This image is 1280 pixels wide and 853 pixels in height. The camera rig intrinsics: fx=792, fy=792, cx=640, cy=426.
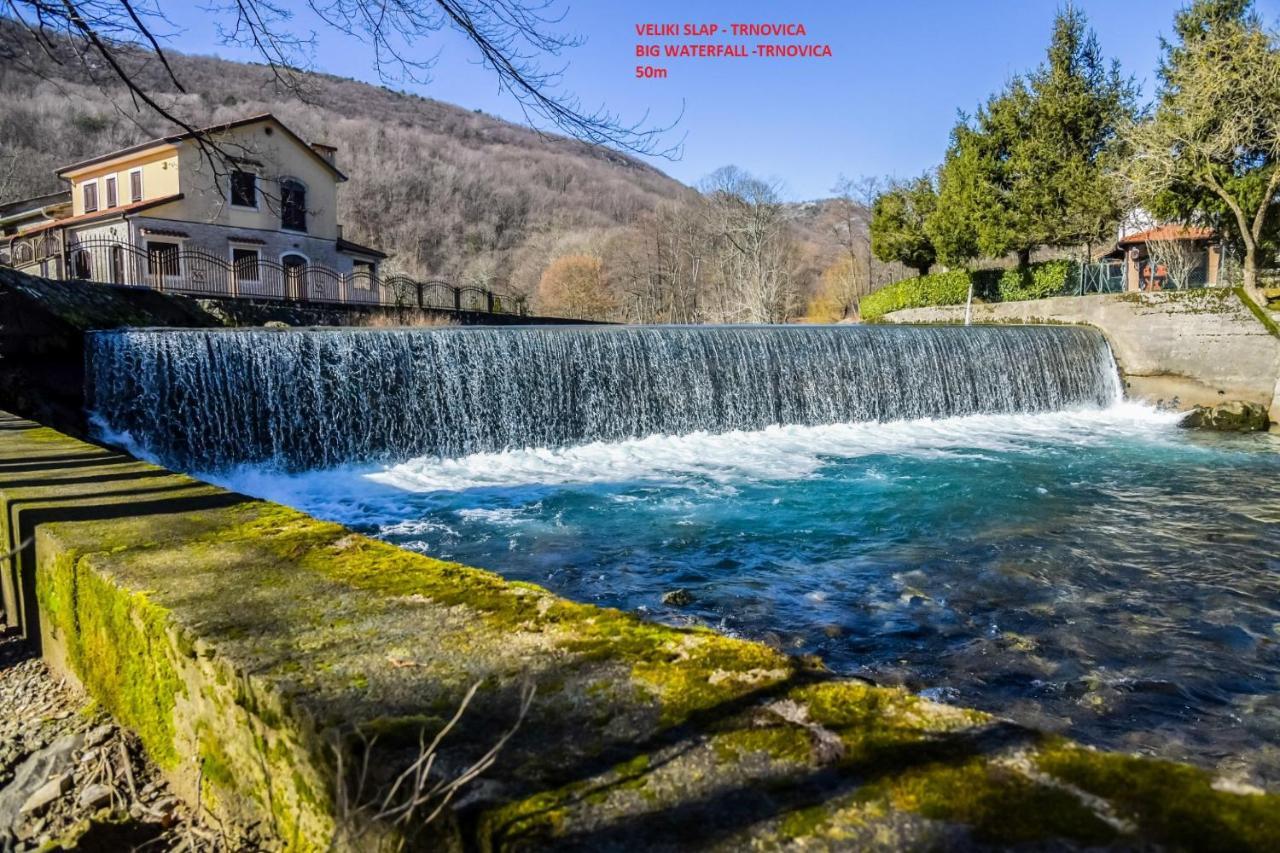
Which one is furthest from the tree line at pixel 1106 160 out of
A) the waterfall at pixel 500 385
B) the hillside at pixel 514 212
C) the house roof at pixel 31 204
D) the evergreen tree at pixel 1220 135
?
the house roof at pixel 31 204

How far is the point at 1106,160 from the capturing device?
22234 mm

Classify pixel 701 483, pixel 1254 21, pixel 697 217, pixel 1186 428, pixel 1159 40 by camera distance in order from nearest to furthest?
pixel 701 483 → pixel 1186 428 → pixel 1254 21 → pixel 1159 40 → pixel 697 217

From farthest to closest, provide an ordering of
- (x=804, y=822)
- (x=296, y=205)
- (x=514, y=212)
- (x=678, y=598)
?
(x=514, y=212)
(x=296, y=205)
(x=678, y=598)
(x=804, y=822)

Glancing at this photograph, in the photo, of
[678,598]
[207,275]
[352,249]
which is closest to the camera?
[678,598]

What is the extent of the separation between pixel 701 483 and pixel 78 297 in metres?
9.14

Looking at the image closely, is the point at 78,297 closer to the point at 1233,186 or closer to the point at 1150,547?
the point at 1150,547

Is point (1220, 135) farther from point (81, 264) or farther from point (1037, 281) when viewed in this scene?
point (81, 264)

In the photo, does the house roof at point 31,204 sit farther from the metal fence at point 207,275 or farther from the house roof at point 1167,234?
the house roof at point 1167,234

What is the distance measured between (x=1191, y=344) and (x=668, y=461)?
1210 cm

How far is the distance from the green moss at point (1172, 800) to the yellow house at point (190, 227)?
22.1 m

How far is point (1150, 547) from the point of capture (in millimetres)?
6512

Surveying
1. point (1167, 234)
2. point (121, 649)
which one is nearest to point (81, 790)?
point (121, 649)

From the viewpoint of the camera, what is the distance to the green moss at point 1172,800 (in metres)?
1.11

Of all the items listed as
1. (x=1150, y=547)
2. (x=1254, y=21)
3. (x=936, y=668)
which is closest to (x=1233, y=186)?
(x=1254, y=21)
